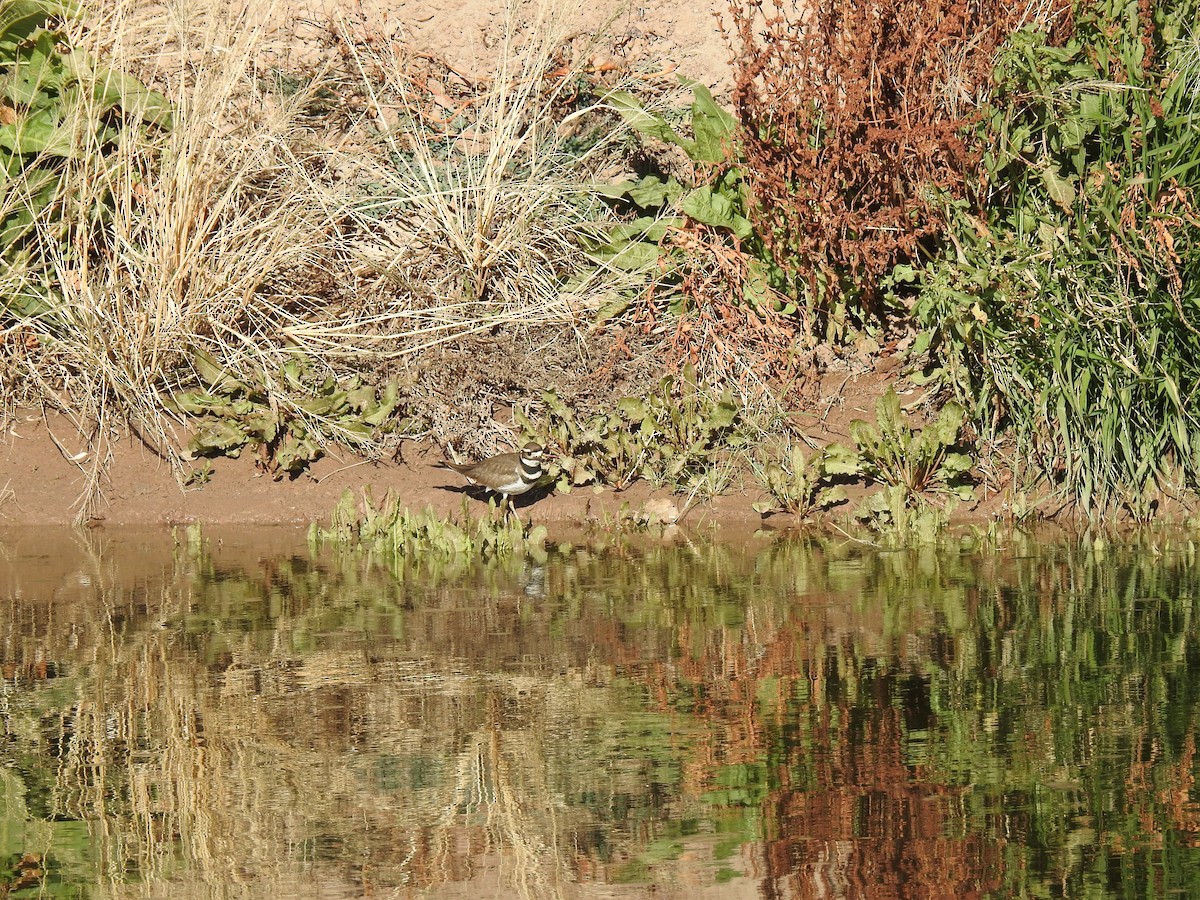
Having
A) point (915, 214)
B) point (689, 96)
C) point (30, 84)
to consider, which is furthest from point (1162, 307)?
point (30, 84)

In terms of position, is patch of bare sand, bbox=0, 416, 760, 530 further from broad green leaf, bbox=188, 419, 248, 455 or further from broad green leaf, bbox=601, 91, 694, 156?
broad green leaf, bbox=601, 91, 694, 156

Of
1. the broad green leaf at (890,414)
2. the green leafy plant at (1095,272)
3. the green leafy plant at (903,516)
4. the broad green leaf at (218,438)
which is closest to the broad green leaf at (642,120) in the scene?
the green leafy plant at (1095,272)

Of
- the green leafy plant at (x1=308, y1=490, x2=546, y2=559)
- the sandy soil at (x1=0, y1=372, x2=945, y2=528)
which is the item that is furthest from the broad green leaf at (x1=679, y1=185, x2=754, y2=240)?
the green leafy plant at (x1=308, y1=490, x2=546, y2=559)

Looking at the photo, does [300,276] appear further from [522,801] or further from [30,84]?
[522,801]

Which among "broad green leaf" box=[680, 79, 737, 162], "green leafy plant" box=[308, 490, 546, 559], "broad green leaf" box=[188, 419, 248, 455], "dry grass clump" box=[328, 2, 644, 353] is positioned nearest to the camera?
"green leafy plant" box=[308, 490, 546, 559]

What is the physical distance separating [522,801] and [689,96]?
6.31 metres

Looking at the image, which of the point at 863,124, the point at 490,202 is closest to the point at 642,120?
the point at 490,202

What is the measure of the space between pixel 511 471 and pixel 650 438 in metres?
0.77

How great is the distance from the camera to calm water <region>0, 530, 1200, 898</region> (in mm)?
3797

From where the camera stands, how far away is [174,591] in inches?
259

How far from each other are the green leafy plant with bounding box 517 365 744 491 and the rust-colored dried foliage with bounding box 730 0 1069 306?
35.7 inches

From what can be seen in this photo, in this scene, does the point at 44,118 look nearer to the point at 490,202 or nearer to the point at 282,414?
the point at 282,414

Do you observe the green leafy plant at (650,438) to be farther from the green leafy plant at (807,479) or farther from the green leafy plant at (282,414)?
the green leafy plant at (282,414)

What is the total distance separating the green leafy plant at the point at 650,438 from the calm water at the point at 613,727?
108cm
